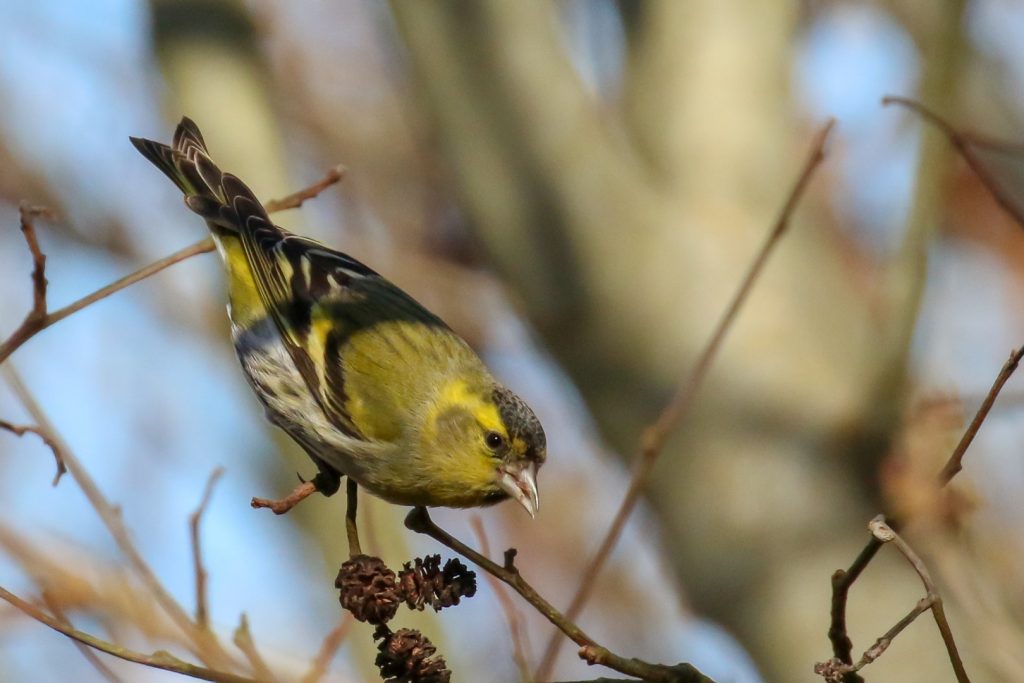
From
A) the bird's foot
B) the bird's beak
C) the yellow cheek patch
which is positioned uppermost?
the yellow cheek patch

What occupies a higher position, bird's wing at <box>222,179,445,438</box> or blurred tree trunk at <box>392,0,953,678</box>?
blurred tree trunk at <box>392,0,953,678</box>

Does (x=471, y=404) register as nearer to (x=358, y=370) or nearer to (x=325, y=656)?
(x=358, y=370)

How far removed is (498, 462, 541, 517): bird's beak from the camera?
2.73 m

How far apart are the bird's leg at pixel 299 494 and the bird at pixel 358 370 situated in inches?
18.4

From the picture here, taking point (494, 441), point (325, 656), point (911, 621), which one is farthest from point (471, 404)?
point (911, 621)

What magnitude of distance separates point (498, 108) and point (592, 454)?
11.7 feet

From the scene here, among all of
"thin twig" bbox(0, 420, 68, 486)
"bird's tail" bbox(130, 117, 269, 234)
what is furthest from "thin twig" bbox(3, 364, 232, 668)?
"bird's tail" bbox(130, 117, 269, 234)

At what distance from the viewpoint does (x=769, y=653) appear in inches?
187

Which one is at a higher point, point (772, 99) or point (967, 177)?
point (967, 177)

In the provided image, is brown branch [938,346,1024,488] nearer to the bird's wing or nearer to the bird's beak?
the bird's beak

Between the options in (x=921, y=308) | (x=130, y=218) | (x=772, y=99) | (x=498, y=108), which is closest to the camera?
(x=921, y=308)

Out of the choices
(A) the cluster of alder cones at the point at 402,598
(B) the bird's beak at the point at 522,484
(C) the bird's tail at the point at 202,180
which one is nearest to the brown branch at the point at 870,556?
(A) the cluster of alder cones at the point at 402,598

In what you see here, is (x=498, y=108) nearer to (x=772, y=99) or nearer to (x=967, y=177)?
(x=772, y=99)

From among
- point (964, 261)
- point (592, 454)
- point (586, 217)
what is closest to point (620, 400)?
point (586, 217)
